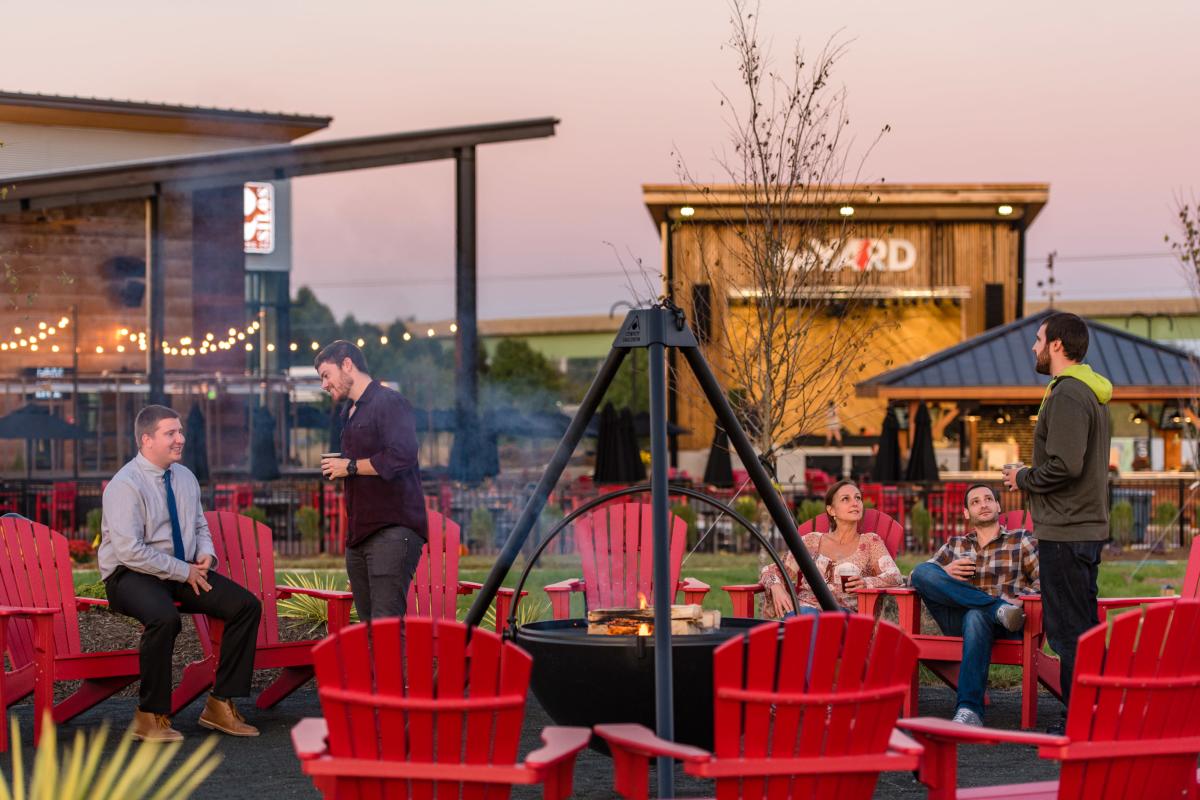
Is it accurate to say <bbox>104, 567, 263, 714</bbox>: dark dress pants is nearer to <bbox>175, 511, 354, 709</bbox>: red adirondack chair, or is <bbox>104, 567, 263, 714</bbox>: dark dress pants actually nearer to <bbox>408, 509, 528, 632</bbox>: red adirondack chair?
<bbox>175, 511, 354, 709</bbox>: red adirondack chair

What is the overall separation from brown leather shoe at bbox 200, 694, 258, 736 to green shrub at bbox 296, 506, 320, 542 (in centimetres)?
1218

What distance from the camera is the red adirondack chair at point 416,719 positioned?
12.2 feet

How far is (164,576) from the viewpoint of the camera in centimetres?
685

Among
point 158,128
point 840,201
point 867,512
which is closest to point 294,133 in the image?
point 158,128

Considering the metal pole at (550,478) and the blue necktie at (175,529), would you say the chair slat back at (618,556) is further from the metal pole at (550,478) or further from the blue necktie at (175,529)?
the metal pole at (550,478)

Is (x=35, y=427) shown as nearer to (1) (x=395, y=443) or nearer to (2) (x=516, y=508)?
(2) (x=516, y=508)

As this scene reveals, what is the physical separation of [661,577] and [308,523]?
48.9 feet

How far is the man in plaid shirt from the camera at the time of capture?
713 centimetres

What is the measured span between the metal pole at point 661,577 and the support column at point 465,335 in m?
16.1

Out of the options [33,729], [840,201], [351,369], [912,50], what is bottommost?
[33,729]

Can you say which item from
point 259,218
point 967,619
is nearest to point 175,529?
point 967,619

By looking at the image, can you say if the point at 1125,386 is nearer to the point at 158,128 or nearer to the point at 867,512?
the point at 867,512

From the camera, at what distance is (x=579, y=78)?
22.6 m

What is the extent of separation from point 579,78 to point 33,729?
16888mm
